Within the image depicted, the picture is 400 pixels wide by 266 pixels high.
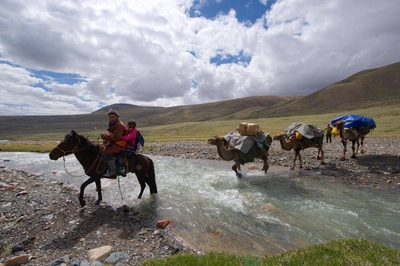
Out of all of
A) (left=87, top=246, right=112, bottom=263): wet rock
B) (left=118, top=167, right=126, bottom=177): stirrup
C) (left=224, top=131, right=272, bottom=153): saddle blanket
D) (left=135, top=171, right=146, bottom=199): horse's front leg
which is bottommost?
(left=87, top=246, right=112, bottom=263): wet rock

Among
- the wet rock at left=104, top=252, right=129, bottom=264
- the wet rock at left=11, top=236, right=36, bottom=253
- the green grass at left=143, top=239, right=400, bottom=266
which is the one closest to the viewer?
the green grass at left=143, top=239, right=400, bottom=266

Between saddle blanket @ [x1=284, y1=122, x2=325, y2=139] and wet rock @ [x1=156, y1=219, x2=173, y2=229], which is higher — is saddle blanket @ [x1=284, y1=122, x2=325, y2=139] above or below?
above

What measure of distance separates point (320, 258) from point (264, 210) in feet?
13.2

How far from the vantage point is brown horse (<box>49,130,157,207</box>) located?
324 inches

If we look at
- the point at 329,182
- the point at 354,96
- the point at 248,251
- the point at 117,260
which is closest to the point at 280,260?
the point at 248,251

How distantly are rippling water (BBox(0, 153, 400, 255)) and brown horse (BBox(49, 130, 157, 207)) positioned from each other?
3.07 ft

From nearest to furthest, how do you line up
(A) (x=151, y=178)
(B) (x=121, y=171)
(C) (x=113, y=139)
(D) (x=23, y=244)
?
(D) (x=23, y=244) < (C) (x=113, y=139) < (B) (x=121, y=171) < (A) (x=151, y=178)

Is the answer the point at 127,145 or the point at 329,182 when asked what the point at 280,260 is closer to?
the point at 127,145

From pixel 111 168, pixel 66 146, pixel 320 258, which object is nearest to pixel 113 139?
pixel 111 168

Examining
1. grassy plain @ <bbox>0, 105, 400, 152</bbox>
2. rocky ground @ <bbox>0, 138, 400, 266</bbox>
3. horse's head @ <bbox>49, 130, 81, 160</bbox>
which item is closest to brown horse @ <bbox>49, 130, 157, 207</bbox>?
horse's head @ <bbox>49, 130, 81, 160</bbox>

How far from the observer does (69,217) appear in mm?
7625

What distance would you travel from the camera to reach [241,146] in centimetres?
1197

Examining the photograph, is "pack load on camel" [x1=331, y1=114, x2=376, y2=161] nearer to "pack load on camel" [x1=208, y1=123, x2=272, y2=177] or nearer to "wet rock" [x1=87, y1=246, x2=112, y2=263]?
"pack load on camel" [x1=208, y1=123, x2=272, y2=177]

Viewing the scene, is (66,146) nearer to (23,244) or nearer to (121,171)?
(121,171)
